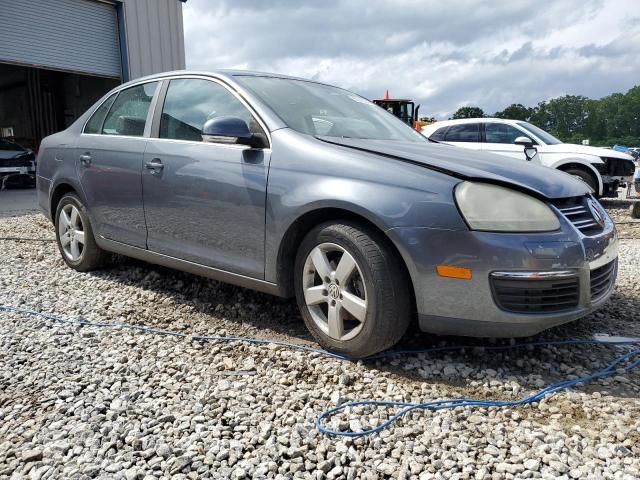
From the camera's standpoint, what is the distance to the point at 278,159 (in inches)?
113

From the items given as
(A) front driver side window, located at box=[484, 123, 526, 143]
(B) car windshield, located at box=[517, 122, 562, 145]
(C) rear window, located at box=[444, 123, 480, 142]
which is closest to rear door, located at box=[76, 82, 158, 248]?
(C) rear window, located at box=[444, 123, 480, 142]

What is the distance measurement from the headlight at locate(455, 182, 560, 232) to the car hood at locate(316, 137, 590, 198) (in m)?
0.06

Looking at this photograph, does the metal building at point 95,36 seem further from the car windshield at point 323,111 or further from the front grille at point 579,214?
the front grille at point 579,214

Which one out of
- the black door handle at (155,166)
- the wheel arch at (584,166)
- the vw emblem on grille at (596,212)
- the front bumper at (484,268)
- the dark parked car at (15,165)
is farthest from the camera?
the dark parked car at (15,165)

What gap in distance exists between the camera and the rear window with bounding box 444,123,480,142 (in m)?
10.1

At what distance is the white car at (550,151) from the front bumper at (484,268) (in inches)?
282

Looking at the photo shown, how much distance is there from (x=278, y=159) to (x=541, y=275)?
142cm

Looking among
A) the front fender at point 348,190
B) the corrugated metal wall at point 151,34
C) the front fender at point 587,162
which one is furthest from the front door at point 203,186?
the corrugated metal wall at point 151,34

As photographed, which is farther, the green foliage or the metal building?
the green foliage

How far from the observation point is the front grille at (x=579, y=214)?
255 cm

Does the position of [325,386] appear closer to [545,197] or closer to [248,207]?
[248,207]

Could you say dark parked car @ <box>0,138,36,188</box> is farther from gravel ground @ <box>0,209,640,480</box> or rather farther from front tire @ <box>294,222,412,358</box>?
front tire @ <box>294,222,412,358</box>

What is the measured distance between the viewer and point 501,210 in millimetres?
2402

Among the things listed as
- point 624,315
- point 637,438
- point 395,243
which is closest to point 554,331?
point 624,315
